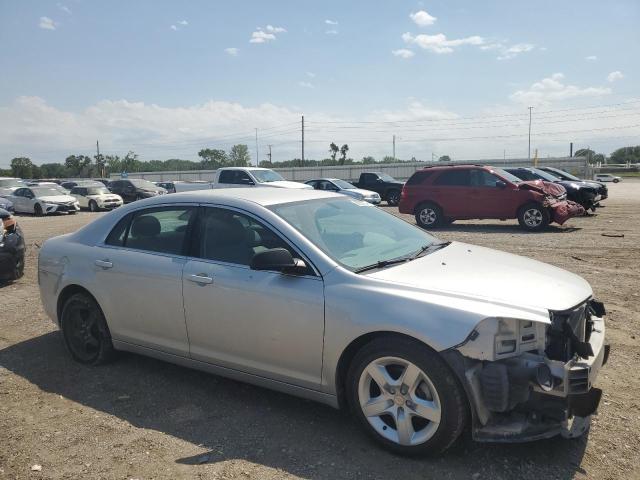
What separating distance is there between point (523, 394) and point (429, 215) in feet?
41.1

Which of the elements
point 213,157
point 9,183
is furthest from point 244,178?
point 213,157

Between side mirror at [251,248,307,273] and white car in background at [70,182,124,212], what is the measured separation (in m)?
26.2

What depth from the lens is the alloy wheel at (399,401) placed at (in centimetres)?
292

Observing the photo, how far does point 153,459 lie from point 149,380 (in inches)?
50.1

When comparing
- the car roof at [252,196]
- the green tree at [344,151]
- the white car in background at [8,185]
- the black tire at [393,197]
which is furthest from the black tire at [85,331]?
the green tree at [344,151]

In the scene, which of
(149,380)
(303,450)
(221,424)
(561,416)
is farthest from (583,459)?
(149,380)

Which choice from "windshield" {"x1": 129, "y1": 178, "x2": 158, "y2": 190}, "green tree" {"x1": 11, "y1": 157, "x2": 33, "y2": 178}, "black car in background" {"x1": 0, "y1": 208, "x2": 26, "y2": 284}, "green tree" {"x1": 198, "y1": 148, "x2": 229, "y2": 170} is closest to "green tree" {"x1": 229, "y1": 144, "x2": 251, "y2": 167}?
"green tree" {"x1": 198, "y1": 148, "x2": 229, "y2": 170}

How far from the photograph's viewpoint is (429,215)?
1502 cm

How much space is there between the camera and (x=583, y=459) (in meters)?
3.00

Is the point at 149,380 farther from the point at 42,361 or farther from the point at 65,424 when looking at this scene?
the point at 42,361

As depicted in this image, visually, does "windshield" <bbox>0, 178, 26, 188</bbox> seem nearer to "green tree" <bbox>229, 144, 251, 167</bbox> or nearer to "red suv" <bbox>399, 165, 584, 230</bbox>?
"red suv" <bbox>399, 165, 584, 230</bbox>

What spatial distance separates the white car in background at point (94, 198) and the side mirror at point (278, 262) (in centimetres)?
2621

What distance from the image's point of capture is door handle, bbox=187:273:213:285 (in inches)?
147

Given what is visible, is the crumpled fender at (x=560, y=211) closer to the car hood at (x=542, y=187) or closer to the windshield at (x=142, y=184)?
the car hood at (x=542, y=187)
